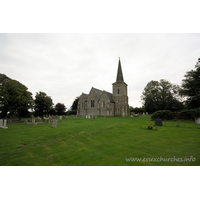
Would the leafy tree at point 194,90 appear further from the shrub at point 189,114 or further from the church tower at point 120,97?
the church tower at point 120,97

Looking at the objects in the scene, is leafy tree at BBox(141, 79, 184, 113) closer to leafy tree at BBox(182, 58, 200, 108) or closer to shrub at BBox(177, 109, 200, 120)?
leafy tree at BBox(182, 58, 200, 108)

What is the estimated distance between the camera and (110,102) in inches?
1719

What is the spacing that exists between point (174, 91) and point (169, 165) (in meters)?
46.0

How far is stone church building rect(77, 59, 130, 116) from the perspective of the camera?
→ 144 feet

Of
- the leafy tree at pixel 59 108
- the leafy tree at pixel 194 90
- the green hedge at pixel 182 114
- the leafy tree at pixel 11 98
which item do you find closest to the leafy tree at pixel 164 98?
the leafy tree at pixel 194 90

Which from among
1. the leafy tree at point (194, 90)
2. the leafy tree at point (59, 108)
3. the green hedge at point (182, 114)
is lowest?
the green hedge at point (182, 114)

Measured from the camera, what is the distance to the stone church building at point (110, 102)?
43.8 m

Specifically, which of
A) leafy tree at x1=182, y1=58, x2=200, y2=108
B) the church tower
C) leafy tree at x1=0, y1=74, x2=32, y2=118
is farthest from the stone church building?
leafy tree at x1=0, y1=74, x2=32, y2=118

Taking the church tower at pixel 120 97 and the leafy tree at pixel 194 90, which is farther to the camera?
the church tower at pixel 120 97

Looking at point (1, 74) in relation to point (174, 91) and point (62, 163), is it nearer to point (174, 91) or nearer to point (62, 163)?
point (62, 163)

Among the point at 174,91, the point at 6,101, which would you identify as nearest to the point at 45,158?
the point at 6,101

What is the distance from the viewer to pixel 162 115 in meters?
21.9

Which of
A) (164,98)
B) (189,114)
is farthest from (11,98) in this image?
(164,98)

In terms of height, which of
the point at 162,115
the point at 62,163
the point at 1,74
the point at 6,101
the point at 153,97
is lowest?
the point at 62,163
